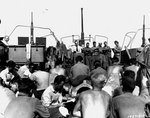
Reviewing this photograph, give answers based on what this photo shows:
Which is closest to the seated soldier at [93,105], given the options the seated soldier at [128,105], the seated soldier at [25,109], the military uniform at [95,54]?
the seated soldier at [128,105]

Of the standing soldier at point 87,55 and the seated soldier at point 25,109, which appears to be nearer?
the seated soldier at point 25,109

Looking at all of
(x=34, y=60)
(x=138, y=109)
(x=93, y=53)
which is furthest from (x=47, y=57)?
(x=138, y=109)

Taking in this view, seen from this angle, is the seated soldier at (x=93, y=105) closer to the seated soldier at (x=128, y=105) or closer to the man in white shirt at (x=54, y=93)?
the seated soldier at (x=128, y=105)

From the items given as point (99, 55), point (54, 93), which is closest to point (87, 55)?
point (99, 55)

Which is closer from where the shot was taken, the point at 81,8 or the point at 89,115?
the point at 89,115

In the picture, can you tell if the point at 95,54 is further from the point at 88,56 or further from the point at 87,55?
the point at 87,55

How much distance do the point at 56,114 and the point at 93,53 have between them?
13.3 meters

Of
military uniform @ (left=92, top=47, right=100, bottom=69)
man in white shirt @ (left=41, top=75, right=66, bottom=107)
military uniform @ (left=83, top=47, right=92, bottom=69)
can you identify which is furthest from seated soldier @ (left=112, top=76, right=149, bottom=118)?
military uniform @ (left=83, top=47, right=92, bottom=69)

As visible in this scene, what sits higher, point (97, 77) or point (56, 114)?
point (97, 77)

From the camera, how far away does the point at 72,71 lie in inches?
465

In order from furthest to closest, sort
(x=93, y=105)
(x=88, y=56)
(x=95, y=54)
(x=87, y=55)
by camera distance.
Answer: (x=87, y=55), (x=88, y=56), (x=95, y=54), (x=93, y=105)

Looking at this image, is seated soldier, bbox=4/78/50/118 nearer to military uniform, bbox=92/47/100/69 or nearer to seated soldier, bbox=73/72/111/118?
seated soldier, bbox=73/72/111/118

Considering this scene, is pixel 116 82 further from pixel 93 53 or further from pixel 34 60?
pixel 93 53

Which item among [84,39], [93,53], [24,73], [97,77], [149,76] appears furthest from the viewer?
[84,39]
